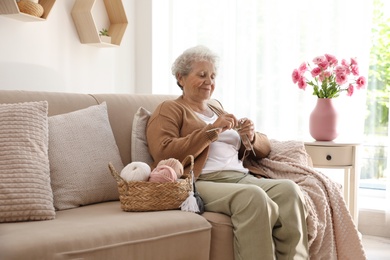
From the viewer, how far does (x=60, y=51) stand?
3340mm

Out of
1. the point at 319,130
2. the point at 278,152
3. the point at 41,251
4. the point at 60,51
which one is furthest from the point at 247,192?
the point at 60,51

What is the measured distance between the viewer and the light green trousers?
212 centimetres

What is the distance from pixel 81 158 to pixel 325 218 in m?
1.05

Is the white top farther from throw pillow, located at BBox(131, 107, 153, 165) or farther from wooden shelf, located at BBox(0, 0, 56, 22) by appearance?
wooden shelf, located at BBox(0, 0, 56, 22)

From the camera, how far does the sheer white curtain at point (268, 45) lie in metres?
3.72

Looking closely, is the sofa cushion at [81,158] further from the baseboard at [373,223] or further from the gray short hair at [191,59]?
the baseboard at [373,223]

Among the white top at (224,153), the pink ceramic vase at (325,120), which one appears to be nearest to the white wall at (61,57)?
the white top at (224,153)

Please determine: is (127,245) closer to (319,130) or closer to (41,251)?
(41,251)

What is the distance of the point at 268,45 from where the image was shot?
400 cm

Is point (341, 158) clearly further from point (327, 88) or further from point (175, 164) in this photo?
point (175, 164)

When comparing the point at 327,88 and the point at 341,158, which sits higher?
the point at 327,88

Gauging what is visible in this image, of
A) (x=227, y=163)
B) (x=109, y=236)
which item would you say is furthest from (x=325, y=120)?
(x=109, y=236)

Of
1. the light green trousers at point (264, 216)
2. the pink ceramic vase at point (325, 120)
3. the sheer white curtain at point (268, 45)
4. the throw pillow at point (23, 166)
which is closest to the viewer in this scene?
the throw pillow at point (23, 166)

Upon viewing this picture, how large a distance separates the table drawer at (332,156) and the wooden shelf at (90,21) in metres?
1.44
